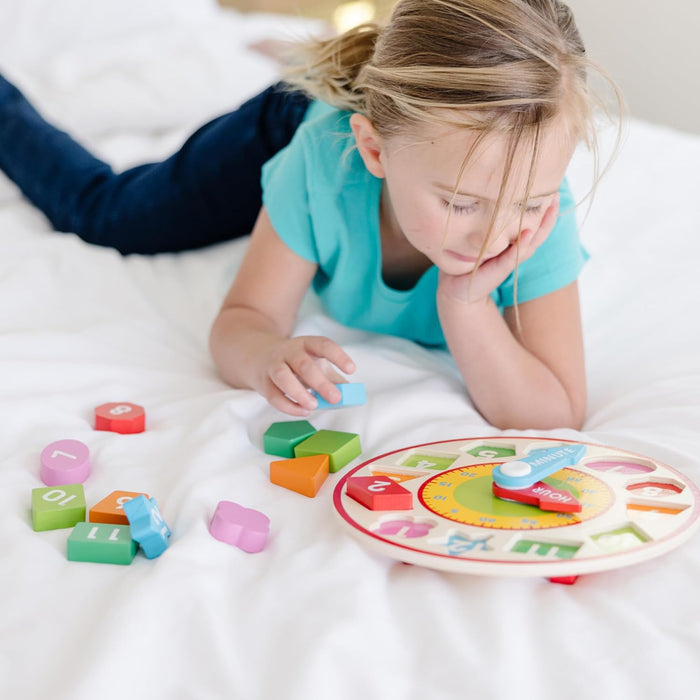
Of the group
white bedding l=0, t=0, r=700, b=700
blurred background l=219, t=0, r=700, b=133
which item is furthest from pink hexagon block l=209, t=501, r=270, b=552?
blurred background l=219, t=0, r=700, b=133

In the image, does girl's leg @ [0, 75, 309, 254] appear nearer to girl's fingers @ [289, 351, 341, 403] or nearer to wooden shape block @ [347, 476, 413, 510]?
girl's fingers @ [289, 351, 341, 403]

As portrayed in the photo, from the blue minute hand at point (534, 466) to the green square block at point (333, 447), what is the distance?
16cm

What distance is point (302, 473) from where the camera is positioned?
29.7 inches

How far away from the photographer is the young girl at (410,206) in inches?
30.9

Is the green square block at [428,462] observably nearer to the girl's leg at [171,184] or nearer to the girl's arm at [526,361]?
the girl's arm at [526,361]

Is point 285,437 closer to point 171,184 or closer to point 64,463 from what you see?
point 64,463

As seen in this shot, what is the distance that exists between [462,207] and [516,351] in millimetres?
225

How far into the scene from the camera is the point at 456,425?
34.8 inches

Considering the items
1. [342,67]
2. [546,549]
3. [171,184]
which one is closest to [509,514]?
[546,549]

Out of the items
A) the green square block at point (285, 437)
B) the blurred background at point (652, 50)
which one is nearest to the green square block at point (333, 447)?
the green square block at point (285, 437)

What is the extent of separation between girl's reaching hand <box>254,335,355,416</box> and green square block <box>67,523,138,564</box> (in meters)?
0.23

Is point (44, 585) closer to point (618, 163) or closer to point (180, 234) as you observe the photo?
point (180, 234)

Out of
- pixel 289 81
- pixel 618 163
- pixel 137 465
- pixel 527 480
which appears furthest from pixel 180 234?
pixel 527 480

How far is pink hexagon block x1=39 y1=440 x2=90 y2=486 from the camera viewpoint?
0.76 metres
